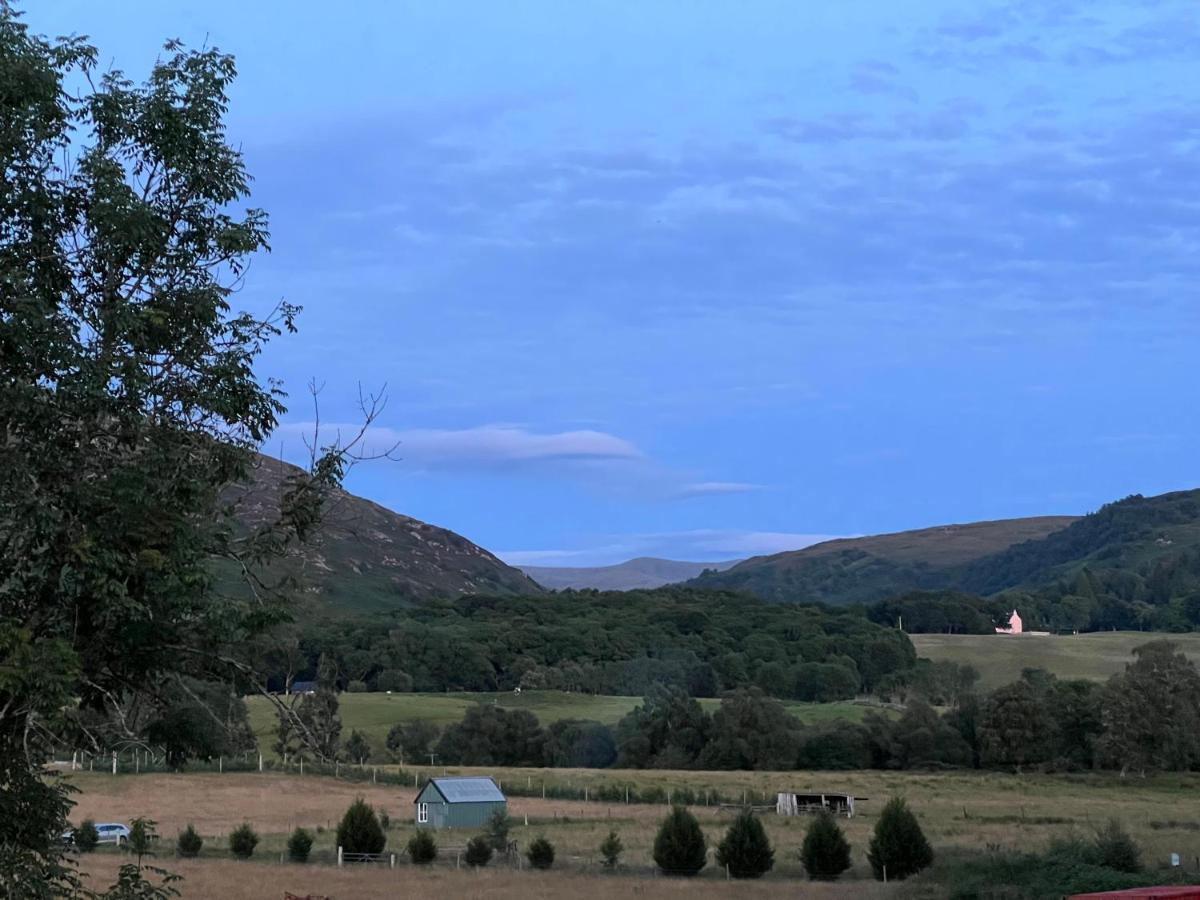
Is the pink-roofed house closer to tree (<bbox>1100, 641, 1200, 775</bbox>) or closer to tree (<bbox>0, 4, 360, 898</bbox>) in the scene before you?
tree (<bbox>1100, 641, 1200, 775</bbox>)

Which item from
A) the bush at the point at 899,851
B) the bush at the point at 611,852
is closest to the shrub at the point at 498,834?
the bush at the point at 611,852

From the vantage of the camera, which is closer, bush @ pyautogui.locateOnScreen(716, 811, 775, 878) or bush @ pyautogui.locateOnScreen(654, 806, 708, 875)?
bush @ pyautogui.locateOnScreen(716, 811, 775, 878)

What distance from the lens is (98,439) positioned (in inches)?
432

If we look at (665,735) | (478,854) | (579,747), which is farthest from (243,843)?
(665,735)

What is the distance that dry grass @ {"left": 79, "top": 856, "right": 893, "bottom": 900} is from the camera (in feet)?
107

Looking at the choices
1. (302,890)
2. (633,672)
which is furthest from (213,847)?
(633,672)

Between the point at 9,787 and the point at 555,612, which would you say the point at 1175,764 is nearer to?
the point at 9,787

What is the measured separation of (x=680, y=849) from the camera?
39.2 m

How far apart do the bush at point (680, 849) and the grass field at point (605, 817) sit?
2.46 ft

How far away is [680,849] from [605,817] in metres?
17.4

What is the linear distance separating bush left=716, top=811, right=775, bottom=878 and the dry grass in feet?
3.61

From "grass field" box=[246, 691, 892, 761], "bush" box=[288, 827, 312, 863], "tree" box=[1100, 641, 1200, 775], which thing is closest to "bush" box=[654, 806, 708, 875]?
"bush" box=[288, 827, 312, 863]

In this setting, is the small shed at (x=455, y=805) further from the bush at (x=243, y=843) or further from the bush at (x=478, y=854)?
the bush at (x=243, y=843)

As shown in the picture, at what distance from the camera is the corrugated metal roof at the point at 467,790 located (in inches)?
2233
